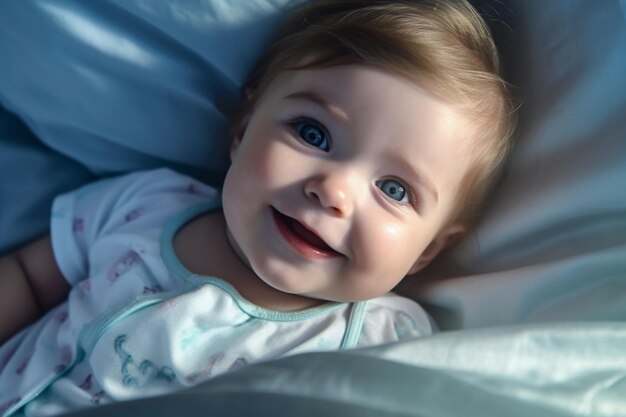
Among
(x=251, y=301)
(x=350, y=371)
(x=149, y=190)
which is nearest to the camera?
(x=350, y=371)

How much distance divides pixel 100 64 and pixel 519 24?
57 centimetres

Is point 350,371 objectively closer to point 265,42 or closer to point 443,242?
point 443,242

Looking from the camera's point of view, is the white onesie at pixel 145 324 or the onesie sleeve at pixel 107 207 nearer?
the white onesie at pixel 145 324

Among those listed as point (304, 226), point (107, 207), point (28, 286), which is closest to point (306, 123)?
point (304, 226)

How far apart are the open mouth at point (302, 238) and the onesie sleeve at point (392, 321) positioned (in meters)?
0.15

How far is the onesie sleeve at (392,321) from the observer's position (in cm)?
85

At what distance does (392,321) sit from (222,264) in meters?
0.24

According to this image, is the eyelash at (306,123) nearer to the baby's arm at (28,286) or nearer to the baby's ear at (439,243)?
the baby's ear at (439,243)

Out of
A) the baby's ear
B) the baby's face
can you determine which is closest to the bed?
the baby's ear

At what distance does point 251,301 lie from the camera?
2.75 feet

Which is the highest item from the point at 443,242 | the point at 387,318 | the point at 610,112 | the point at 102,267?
the point at 610,112

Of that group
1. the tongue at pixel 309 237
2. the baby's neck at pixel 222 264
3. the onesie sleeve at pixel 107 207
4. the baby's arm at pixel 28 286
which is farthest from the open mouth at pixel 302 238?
the baby's arm at pixel 28 286

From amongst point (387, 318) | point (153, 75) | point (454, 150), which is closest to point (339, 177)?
point (454, 150)

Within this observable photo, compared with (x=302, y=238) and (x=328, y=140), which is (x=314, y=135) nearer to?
(x=328, y=140)
